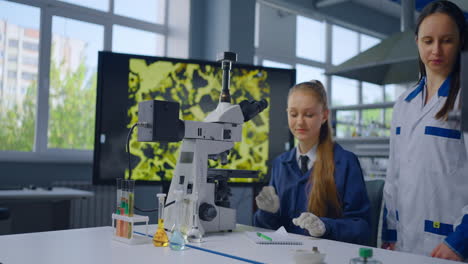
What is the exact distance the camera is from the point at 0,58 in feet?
12.2

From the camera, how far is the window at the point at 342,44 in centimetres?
688

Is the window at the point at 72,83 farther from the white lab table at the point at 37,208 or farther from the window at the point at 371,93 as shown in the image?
the window at the point at 371,93

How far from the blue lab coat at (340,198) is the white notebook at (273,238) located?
0.15m

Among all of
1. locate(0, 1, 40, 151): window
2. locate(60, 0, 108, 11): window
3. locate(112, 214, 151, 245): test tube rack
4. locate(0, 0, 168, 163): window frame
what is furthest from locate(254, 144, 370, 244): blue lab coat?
locate(60, 0, 108, 11): window

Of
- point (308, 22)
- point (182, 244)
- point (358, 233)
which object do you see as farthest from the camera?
point (308, 22)

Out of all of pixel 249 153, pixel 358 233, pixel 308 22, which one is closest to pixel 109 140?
pixel 249 153

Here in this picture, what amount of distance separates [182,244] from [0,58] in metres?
3.13

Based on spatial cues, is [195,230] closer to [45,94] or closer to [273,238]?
[273,238]

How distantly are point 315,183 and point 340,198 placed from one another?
0.35 ft

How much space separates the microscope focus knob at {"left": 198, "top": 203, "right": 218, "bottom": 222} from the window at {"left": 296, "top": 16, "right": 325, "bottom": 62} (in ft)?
16.7

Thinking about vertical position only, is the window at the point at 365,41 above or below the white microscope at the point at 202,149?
above

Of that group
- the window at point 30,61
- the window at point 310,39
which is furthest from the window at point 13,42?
the window at point 310,39

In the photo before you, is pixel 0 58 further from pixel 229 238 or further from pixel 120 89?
pixel 229 238

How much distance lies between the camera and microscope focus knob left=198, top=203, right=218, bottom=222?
1557mm
